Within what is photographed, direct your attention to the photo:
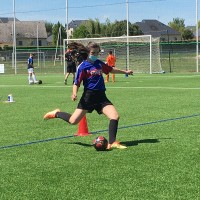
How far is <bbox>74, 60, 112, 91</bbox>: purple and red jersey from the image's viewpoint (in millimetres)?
8633

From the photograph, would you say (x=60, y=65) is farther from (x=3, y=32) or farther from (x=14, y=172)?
(x=3, y=32)

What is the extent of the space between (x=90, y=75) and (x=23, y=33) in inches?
4933

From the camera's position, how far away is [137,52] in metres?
43.8

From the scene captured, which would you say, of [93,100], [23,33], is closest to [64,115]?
[93,100]

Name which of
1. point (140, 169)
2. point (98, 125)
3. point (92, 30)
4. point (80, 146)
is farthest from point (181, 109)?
point (92, 30)

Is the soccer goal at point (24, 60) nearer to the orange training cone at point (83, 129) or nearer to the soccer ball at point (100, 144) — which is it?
the orange training cone at point (83, 129)

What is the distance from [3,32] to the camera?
12731cm

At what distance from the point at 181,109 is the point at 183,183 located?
811 cm

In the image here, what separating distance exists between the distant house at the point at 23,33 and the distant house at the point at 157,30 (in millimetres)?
32237

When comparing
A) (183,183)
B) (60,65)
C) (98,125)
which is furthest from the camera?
(60,65)

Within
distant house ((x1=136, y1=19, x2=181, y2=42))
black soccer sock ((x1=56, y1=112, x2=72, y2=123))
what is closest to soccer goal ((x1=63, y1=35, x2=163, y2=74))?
black soccer sock ((x1=56, y1=112, x2=72, y2=123))

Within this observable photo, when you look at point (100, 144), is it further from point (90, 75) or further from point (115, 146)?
point (90, 75)

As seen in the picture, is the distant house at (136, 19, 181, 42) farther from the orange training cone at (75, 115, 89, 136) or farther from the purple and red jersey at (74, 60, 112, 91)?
the purple and red jersey at (74, 60, 112, 91)

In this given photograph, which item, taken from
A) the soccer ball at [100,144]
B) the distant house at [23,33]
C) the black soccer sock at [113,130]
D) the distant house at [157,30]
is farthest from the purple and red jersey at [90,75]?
the distant house at [157,30]
